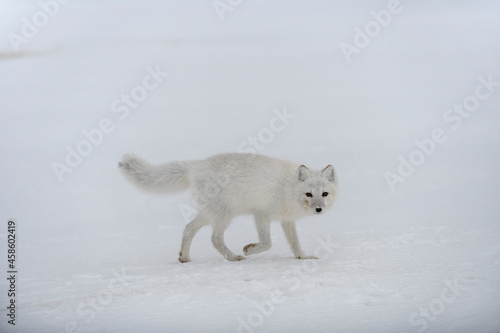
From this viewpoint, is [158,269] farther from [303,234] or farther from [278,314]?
[303,234]

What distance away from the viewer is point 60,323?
2.47 metres

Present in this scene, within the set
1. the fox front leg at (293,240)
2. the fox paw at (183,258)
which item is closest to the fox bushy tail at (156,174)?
the fox paw at (183,258)

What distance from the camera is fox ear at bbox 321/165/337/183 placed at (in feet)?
12.2

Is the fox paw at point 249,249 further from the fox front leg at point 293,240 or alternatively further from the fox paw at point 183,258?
the fox paw at point 183,258

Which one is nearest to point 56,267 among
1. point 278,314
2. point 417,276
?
point 278,314

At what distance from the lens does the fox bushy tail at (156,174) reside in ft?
12.5

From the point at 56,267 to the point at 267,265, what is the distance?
1324mm

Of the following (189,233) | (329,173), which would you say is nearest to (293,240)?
(329,173)

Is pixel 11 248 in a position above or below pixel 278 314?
above

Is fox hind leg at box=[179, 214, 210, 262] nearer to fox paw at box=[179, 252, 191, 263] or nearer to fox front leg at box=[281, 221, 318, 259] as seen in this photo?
fox paw at box=[179, 252, 191, 263]

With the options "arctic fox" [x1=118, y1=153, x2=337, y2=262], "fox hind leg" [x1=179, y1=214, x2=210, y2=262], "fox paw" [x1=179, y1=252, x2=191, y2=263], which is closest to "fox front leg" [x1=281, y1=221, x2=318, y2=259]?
"arctic fox" [x1=118, y1=153, x2=337, y2=262]

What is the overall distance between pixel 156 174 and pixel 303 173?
1.01 meters

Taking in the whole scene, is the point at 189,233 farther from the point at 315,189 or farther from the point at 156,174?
the point at 315,189

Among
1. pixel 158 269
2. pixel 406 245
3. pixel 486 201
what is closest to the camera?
pixel 158 269
